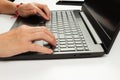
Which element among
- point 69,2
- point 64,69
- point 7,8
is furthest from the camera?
point 69,2

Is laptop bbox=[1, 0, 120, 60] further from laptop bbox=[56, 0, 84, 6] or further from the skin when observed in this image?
laptop bbox=[56, 0, 84, 6]

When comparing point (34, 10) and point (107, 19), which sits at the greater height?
point (107, 19)

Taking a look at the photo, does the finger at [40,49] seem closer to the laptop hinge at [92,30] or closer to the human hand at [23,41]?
the human hand at [23,41]

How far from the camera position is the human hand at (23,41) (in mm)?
564

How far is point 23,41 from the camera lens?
58cm

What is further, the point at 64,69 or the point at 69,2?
the point at 69,2

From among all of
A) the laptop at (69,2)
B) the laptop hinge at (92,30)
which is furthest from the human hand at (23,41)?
the laptop at (69,2)

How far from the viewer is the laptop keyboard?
1.93 feet

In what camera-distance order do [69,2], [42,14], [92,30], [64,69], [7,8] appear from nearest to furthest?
[64,69], [92,30], [42,14], [7,8], [69,2]

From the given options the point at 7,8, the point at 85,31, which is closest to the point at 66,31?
the point at 85,31

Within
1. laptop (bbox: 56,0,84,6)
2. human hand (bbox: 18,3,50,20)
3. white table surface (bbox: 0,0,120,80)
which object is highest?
white table surface (bbox: 0,0,120,80)

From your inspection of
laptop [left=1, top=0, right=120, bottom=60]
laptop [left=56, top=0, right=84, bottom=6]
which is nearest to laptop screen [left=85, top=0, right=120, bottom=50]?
laptop [left=1, top=0, right=120, bottom=60]

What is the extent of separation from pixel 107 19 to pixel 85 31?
10 centimetres

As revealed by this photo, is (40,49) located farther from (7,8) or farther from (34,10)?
(7,8)
